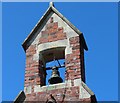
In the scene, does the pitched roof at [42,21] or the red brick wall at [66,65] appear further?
the pitched roof at [42,21]

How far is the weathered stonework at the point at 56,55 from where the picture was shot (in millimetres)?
11438

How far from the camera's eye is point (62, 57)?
12.7 metres

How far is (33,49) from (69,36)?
1.05 meters

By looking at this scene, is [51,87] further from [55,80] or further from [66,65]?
[66,65]

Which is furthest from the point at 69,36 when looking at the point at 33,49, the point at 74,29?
the point at 33,49

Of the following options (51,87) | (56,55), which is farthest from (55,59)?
(51,87)

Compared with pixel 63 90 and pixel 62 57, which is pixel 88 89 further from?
pixel 62 57

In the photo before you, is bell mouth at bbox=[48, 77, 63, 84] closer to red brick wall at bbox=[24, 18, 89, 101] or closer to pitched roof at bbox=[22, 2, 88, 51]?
red brick wall at bbox=[24, 18, 89, 101]

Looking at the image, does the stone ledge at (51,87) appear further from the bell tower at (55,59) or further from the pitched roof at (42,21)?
the pitched roof at (42,21)

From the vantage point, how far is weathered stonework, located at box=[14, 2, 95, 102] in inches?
450

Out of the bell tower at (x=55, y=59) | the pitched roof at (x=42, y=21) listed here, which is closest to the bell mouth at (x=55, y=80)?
the bell tower at (x=55, y=59)

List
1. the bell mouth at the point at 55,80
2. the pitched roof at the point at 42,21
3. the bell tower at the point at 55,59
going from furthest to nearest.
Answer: the pitched roof at the point at 42,21
the bell mouth at the point at 55,80
the bell tower at the point at 55,59

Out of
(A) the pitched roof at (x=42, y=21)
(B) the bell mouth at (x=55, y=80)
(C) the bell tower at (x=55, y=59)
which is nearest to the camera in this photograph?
(C) the bell tower at (x=55, y=59)

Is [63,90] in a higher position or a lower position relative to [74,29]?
lower
